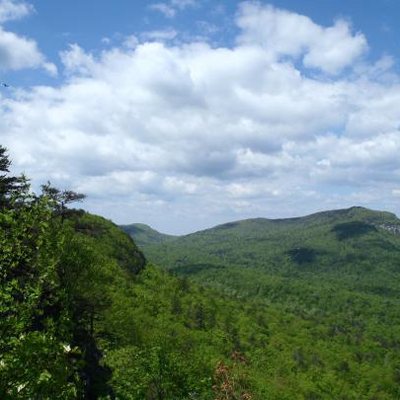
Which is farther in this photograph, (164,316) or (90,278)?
(164,316)

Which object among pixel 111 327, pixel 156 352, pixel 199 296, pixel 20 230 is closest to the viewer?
pixel 20 230

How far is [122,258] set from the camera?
134 meters

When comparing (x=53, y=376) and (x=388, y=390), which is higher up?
(x=53, y=376)

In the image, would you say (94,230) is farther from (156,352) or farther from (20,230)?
(20,230)

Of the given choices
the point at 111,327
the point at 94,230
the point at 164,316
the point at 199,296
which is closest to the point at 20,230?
the point at 111,327

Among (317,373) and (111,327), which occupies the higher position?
(111,327)

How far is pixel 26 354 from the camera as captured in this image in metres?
14.5

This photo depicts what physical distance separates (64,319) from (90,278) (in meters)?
24.8

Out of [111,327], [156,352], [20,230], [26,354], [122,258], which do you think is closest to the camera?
[26,354]

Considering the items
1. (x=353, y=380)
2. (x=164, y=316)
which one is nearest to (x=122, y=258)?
(x=164, y=316)

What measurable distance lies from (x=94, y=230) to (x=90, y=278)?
86138 millimetres

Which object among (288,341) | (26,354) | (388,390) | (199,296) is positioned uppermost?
(26,354)

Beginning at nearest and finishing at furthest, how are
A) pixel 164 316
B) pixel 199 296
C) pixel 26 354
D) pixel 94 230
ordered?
pixel 26 354 → pixel 164 316 → pixel 94 230 → pixel 199 296

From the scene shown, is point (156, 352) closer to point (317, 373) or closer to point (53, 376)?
point (53, 376)
